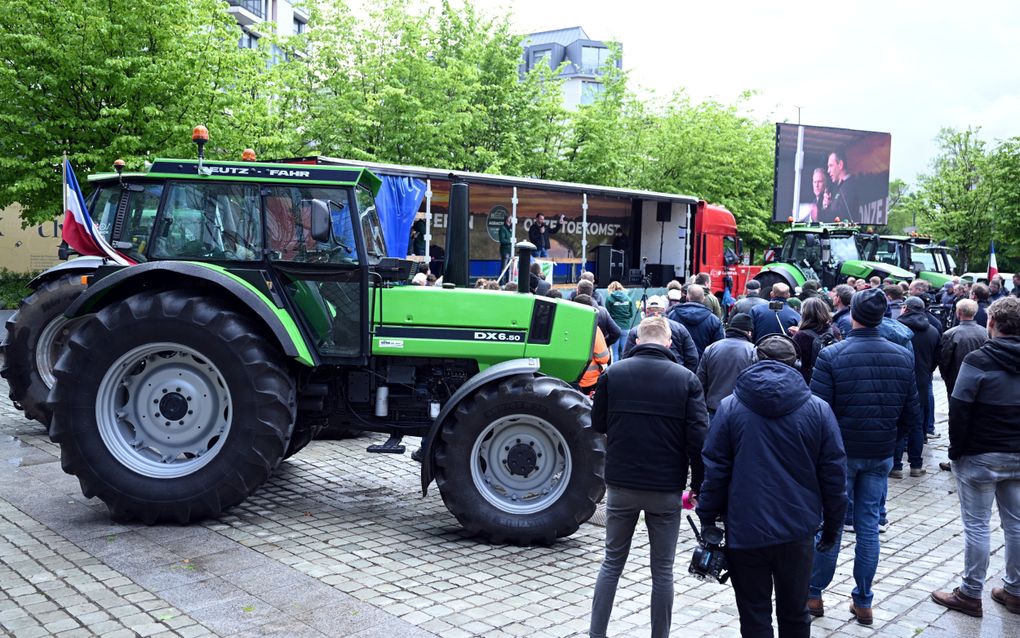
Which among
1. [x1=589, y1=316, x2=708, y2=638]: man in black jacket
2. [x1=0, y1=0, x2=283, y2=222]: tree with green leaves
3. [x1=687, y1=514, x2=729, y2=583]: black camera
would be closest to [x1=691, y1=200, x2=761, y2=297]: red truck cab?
[x1=0, y1=0, x2=283, y2=222]: tree with green leaves

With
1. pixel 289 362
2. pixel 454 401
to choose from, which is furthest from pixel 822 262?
pixel 289 362

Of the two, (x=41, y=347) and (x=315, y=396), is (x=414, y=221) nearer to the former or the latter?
(x=41, y=347)

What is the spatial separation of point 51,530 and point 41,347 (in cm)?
375

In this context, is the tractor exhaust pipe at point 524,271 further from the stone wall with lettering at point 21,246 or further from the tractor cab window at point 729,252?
the stone wall with lettering at point 21,246

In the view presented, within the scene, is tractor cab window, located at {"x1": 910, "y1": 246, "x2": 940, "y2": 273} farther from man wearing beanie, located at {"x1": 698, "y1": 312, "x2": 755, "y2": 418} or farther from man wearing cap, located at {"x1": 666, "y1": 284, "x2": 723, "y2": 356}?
man wearing beanie, located at {"x1": 698, "y1": 312, "x2": 755, "y2": 418}

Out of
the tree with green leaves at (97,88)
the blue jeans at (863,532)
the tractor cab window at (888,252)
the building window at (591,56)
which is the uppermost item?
the building window at (591,56)

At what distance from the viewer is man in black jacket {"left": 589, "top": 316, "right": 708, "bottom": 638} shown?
15.1 feet

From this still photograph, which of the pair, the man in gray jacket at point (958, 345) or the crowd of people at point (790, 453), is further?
the man in gray jacket at point (958, 345)

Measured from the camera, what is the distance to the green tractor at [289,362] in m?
6.77

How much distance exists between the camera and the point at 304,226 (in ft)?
23.4

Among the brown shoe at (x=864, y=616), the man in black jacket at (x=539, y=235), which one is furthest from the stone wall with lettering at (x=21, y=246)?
the brown shoe at (x=864, y=616)

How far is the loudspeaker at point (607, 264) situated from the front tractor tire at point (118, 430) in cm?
1506

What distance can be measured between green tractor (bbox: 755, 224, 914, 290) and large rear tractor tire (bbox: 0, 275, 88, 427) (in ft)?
54.2

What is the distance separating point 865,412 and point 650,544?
1786mm
